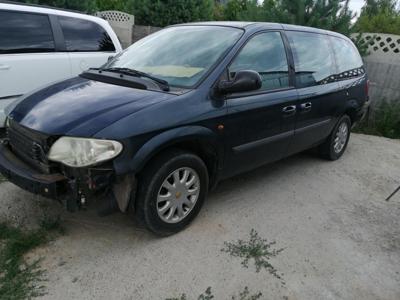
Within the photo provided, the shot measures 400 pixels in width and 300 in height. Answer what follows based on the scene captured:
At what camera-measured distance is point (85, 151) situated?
252 centimetres

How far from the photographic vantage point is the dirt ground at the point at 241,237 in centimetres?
261

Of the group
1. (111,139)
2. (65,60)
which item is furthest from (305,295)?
(65,60)

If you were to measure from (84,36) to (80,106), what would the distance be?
291 centimetres

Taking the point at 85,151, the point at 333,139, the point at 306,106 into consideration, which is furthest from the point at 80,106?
the point at 333,139

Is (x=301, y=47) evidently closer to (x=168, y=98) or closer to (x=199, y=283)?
(x=168, y=98)

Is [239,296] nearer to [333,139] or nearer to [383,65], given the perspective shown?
[333,139]

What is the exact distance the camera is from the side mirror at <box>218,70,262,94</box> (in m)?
3.00

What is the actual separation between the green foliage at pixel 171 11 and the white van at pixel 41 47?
155 inches

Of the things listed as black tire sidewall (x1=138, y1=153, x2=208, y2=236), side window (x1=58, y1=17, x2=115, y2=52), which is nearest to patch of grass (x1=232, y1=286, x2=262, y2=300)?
black tire sidewall (x1=138, y1=153, x2=208, y2=236)

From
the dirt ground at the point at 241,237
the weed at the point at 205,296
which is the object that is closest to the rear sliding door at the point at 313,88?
the dirt ground at the point at 241,237

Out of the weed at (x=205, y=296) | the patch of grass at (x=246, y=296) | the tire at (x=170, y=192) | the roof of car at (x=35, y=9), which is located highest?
the roof of car at (x=35, y=9)

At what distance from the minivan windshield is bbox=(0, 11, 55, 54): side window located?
58.2 inches

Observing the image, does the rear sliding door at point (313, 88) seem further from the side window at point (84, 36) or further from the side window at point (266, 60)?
the side window at point (84, 36)

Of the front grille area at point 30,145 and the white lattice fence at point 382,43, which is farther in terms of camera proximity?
the white lattice fence at point 382,43
